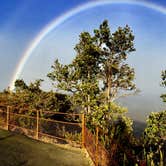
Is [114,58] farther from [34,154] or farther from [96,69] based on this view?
[34,154]

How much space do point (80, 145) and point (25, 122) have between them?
30.7 ft

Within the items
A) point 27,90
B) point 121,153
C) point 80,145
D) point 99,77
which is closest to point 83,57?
point 99,77

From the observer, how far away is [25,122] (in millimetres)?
22625

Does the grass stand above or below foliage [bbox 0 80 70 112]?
below

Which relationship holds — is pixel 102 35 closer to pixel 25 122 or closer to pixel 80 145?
pixel 25 122

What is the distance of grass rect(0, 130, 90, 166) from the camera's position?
11.2m

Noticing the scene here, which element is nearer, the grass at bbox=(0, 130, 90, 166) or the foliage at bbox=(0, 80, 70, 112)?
the grass at bbox=(0, 130, 90, 166)

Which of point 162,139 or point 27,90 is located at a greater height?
point 27,90

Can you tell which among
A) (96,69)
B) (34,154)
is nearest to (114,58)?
(96,69)

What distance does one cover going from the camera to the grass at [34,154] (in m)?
11.2

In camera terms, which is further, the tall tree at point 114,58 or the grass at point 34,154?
the tall tree at point 114,58

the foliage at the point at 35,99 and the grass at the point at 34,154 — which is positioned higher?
the foliage at the point at 35,99

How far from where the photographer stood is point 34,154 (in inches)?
482

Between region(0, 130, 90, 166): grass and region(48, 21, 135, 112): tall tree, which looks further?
region(48, 21, 135, 112): tall tree
